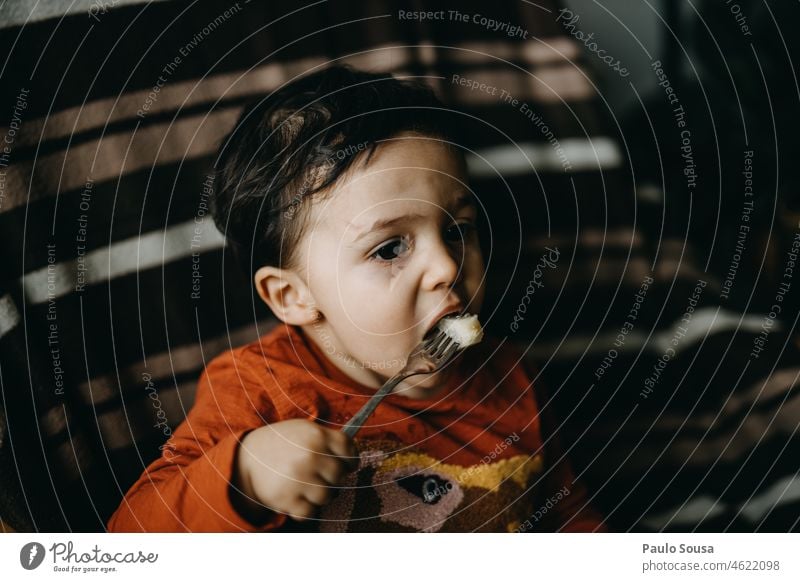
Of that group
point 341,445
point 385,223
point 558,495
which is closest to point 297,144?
point 385,223

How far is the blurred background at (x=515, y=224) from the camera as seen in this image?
1.25 feet

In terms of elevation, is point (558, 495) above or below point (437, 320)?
below

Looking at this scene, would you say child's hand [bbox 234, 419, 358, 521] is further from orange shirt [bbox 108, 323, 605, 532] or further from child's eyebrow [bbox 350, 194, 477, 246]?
child's eyebrow [bbox 350, 194, 477, 246]

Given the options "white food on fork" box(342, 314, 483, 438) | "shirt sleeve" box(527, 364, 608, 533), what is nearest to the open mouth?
"white food on fork" box(342, 314, 483, 438)

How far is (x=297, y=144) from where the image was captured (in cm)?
36

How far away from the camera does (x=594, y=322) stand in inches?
18.4

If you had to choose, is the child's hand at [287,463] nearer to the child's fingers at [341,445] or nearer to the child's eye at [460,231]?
the child's fingers at [341,445]

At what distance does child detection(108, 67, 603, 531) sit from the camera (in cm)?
35

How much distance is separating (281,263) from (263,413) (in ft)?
0.31

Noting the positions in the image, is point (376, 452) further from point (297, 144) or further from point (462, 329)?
point (297, 144)

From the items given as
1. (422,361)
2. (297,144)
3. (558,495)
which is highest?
(297,144)

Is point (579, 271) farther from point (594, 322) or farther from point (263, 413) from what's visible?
point (263, 413)

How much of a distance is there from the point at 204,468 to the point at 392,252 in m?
0.17


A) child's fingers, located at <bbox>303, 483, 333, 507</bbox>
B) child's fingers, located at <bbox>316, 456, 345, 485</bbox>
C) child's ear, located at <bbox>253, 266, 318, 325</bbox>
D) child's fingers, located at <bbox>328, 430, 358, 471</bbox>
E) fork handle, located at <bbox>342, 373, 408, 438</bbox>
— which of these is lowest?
child's fingers, located at <bbox>303, 483, 333, 507</bbox>
